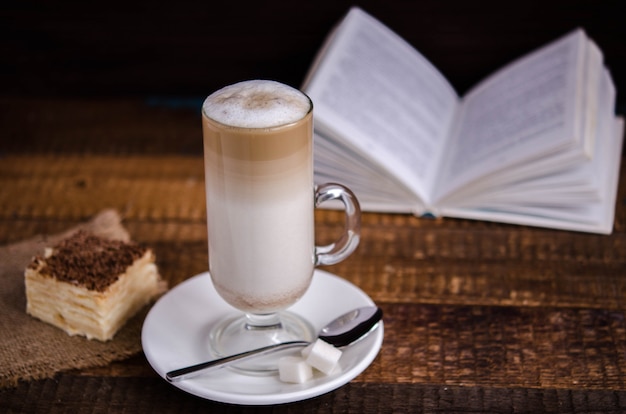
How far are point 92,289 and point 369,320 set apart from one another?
1.17 ft

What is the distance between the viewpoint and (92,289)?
1144 millimetres

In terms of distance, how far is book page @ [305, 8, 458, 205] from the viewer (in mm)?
1503

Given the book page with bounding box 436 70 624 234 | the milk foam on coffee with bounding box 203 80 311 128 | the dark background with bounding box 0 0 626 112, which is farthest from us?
the dark background with bounding box 0 0 626 112

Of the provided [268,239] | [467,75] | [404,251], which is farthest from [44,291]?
[467,75]

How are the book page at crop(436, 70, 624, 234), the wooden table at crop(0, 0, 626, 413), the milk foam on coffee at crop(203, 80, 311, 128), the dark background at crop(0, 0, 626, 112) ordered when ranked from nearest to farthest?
the milk foam on coffee at crop(203, 80, 311, 128), the wooden table at crop(0, 0, 626, 413), the book page at crop(436, 70, 624, 234), the dark background at crop(0, 0, 626, 112)

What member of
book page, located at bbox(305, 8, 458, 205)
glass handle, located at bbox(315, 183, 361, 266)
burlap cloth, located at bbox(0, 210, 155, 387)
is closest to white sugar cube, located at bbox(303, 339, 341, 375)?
glass handle, located at bbox(315, 183, 361, 266)

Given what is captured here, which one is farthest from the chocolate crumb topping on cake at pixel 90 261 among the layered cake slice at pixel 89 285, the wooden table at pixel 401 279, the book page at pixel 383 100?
the book page at pixel 383 100

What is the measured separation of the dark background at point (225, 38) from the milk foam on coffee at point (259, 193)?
1009 millimetres

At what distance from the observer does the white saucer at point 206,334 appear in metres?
1.01

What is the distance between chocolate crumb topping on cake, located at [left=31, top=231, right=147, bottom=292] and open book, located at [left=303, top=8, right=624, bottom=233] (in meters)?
0.42

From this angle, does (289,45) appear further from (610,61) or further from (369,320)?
(369,320)

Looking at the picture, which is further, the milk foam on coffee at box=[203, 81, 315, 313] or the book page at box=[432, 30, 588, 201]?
the book page at box=[432, 30, 588, 201]

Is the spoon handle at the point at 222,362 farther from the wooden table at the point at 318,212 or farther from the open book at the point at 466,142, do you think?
the open book at the point at 466,142

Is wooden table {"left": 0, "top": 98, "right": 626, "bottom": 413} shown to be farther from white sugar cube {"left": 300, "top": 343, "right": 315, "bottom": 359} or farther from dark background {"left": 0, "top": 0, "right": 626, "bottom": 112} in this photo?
dark background {"left": 0, "top": 0, "right": 626, "bottom": 112}
